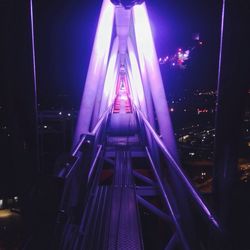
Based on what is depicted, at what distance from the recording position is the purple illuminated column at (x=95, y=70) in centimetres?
877

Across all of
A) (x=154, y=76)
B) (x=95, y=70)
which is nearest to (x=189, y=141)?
(x=154, y=76)

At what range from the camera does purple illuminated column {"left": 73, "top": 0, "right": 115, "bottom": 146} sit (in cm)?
877

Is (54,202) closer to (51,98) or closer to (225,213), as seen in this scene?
(225,213)

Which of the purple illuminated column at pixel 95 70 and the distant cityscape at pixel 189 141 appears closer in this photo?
the purple illuminated column at pixel 95 70

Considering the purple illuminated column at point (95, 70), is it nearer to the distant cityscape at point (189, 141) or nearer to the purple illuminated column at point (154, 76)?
the purple illuminated column at point (154, 76)

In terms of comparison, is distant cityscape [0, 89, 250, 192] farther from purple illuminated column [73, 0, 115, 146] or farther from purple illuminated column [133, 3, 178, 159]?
purple illuminated column [133, 3, 178, 159]

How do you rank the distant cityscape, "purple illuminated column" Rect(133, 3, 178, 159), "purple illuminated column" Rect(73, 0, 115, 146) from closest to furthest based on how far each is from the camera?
"purple illuminated column" Rect(133, 3, 178, 159) → "purple illuminated column" Rect(73, 0, 115, 146) → the distant cityscape

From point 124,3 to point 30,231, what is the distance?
15.1 ft

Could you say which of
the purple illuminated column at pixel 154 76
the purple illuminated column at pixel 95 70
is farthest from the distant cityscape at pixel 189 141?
the purple illuminated column at pixel 154 76

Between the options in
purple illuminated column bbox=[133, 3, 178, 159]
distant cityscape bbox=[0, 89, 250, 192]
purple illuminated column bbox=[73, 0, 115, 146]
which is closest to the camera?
purple illuminated column bbox=[133, 3, 178, 159]

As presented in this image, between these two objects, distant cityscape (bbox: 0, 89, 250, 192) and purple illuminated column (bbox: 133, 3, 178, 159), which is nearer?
purple illuminated column (bbox: 133, 3, 178, 159)

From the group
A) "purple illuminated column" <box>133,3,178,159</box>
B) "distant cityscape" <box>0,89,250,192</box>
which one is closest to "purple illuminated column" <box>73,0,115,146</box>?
"purple illuminated column" <box>133,3,178,159</box>

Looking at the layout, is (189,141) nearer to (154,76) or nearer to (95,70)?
(154,76)

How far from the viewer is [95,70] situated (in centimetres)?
964
